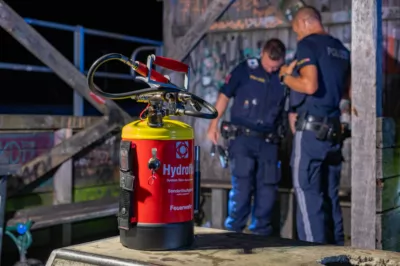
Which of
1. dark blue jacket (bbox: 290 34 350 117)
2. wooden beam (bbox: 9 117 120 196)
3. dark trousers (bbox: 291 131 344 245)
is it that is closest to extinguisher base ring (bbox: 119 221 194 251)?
dark trousers (bbox: 291 131 344 245)

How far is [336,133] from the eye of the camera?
4973 mm

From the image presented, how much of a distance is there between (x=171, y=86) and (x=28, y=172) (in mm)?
3272

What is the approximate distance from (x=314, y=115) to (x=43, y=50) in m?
2.59

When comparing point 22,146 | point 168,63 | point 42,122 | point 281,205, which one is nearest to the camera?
point 168,63

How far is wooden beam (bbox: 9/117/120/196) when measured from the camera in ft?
16.8

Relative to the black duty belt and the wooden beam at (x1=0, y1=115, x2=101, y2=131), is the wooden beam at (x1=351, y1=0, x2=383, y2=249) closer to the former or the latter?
the black duty belt

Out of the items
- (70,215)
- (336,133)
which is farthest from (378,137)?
(70,215)

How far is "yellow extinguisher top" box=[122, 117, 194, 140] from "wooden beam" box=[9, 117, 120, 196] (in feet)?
10.4

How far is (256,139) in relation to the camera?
19.4 ft

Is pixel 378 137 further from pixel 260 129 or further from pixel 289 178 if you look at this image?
pixel 289 178

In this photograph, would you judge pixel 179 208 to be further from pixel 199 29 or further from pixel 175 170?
pixel 199 29

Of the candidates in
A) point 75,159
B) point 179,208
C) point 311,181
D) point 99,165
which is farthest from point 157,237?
point 99,165

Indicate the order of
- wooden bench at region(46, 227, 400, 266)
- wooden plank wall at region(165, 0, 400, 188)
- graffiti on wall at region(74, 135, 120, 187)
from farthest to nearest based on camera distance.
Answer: wooden plank wall at region(165, 0, 400, 188) < graffiti on wall at region(74, 135, 120, 187) < wooden bench at region(46, 227, 400, 266)

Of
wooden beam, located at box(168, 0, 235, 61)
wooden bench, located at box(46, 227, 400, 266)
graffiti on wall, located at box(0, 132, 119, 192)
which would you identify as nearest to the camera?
wooden bench, located at box(46, 227, 400, 266)
